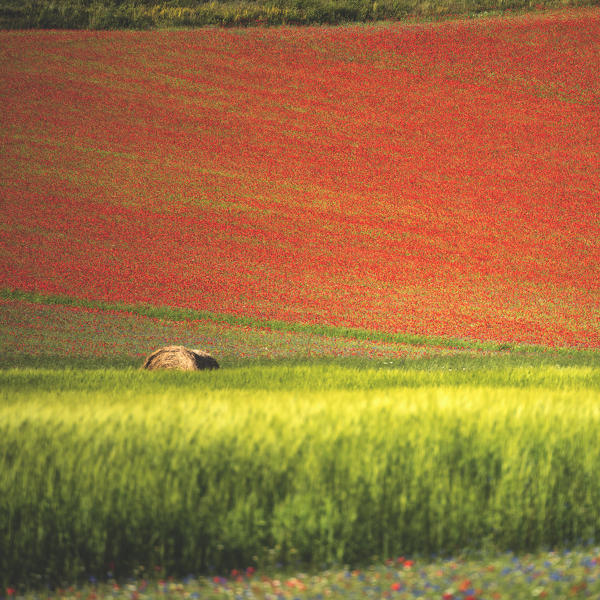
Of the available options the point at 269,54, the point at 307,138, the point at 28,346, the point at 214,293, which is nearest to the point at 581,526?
the point at 28,346

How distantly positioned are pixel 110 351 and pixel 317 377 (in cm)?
639

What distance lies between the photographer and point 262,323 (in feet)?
74.6

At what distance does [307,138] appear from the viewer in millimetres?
42531

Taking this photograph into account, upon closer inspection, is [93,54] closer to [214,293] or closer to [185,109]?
[185,109]

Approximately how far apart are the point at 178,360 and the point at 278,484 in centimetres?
867

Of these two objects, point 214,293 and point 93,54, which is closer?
point 214,293

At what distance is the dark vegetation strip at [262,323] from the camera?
21094 mm

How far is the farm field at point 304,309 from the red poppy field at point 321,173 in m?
0.17

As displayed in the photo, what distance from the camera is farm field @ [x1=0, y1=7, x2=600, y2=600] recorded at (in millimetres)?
5961

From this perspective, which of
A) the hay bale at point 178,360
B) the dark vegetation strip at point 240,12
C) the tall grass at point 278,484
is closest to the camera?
the tall grass at point 278,484

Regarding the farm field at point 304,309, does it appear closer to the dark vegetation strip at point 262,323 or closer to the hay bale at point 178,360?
the dark vegetation strip at point 262,323

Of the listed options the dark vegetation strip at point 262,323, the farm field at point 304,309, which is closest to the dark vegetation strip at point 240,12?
the farm field at point 304,309

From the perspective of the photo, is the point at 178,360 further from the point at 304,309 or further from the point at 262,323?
the point at 304,309

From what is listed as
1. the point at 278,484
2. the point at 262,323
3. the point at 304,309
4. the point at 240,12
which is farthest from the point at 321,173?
the point at 278,484
